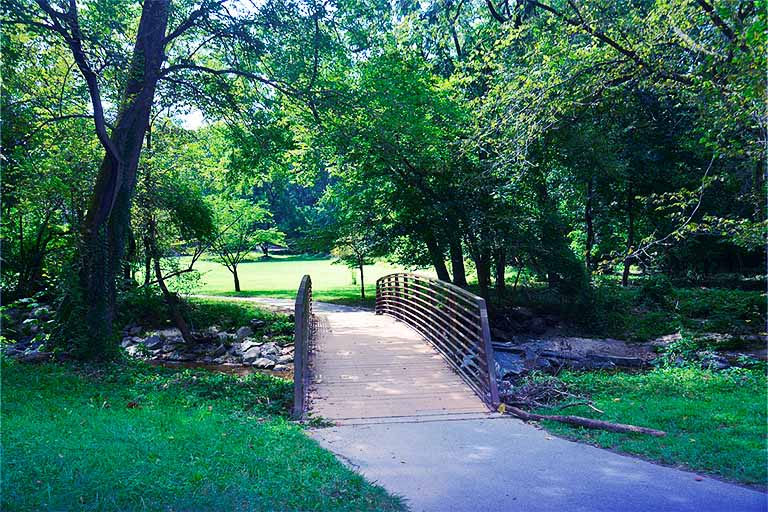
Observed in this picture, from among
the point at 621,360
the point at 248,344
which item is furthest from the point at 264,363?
the point at 621,360

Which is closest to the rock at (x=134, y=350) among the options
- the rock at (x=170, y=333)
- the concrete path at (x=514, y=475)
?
the rock at (x=170, y=333)

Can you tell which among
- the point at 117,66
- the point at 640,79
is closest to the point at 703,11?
the point at 640,79

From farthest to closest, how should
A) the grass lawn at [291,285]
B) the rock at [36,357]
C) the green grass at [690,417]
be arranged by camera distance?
the grass lawn at [291,285]
the rock at [36,357]
the green grass at [690,417]

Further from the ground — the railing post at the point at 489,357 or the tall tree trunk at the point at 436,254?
the tall tree trunk at the point at 436,254

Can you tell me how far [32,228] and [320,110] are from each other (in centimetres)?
843

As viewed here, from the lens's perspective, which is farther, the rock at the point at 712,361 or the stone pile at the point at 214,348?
the stone pile at the point at 214,348

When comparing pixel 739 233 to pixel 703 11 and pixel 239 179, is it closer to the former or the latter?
pixel 703 11

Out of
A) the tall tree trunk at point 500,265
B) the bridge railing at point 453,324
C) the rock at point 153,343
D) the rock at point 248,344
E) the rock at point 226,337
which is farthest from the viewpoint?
the rock at point 226,337

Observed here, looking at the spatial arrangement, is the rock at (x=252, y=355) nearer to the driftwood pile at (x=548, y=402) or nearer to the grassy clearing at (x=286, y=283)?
the grassy clearing at (x=286, y=283)

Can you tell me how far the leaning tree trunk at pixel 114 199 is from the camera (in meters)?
9.05

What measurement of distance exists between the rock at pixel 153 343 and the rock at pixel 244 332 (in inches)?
79.1

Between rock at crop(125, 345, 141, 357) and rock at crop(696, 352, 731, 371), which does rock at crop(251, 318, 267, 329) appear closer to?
rock at crop(125, 345, 141, 357)

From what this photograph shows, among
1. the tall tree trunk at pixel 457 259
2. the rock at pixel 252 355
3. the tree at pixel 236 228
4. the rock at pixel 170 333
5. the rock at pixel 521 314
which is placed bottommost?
the rock at pixel 252 355

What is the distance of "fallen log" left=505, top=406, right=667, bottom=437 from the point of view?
5.45 metres
